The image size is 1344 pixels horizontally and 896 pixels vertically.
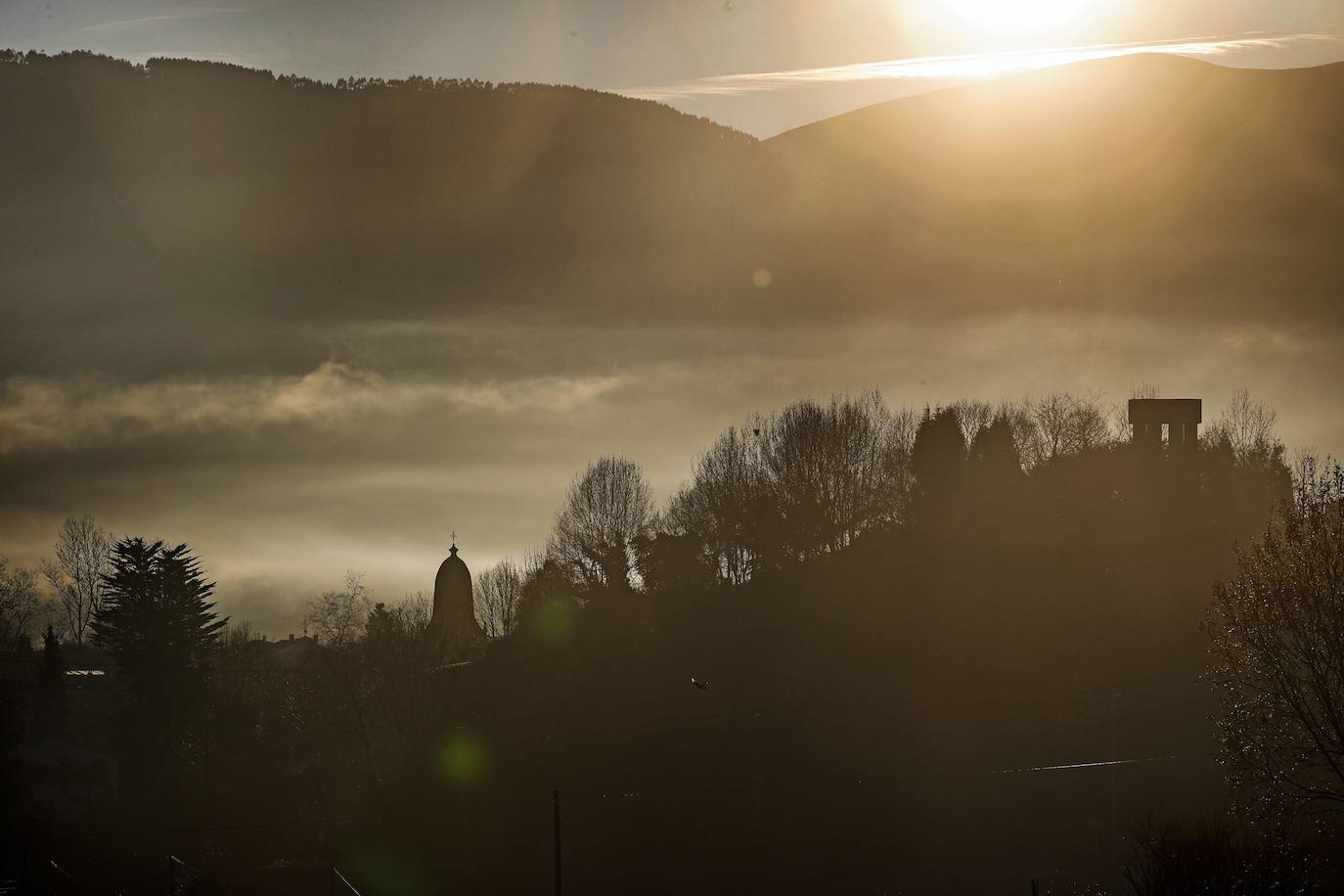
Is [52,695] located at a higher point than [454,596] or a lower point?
lower

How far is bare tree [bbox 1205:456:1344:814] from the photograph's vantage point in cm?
3275

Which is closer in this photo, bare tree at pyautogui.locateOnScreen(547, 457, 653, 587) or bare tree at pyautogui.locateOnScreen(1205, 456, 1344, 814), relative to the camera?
bare tree at pyautogui.locateOnScreen(1205, 456, 1344, 814)

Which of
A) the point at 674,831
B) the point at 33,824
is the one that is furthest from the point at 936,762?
the point at 33,824

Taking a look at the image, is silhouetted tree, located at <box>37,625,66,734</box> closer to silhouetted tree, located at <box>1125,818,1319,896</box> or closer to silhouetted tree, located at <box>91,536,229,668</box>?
silhouetted tree, located at <box>91,536,229,668</box>

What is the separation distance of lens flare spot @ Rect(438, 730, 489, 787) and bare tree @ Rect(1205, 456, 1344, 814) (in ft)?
109

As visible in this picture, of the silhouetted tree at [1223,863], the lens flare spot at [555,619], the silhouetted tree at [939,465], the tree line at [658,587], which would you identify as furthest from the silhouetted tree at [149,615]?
the silhouetted tree at [1223,863]

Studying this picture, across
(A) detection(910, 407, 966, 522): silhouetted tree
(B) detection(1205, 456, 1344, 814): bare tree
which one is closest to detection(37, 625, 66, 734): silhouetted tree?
(A) detection(910, 407, 966, 522): silhouetted tree

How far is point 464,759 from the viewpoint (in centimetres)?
6072

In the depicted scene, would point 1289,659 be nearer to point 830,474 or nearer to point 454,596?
point 830,474

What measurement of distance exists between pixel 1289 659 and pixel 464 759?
120 ft

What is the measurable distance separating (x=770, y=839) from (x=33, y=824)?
3139cm

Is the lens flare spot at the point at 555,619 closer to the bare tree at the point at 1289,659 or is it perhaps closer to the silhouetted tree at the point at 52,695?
the silhouetted tree at the point at 52,695

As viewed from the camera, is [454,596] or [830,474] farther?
[454,596]

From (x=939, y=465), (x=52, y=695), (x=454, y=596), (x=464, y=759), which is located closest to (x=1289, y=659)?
(x=464, y=759)
